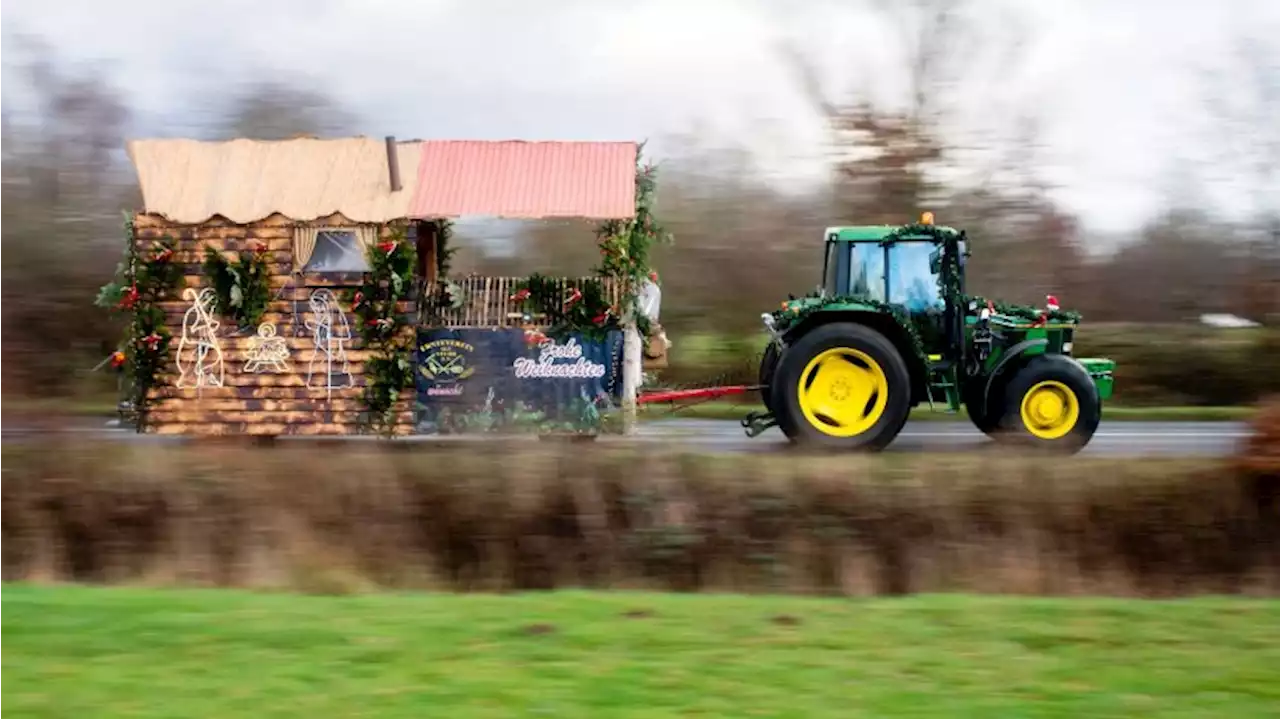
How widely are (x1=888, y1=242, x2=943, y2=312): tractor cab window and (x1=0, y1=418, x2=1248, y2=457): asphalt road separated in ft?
4.98

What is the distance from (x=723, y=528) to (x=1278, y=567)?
4.39 meters

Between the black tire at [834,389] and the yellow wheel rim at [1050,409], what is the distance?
1330 millimetres

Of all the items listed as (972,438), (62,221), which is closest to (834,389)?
(972,438)

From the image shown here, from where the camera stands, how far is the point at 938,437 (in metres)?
14.3

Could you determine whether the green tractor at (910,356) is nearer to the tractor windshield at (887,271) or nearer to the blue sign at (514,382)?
the tractor windshield at (887,271)

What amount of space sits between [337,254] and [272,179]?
1.11 m

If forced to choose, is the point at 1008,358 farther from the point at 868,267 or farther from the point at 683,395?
the point at 683,395

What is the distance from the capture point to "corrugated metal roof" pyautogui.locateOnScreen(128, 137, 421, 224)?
12852 millimetres

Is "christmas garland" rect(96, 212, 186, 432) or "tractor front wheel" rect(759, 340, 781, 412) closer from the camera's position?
"christmas garland" rect(96, 212, 186, 432)

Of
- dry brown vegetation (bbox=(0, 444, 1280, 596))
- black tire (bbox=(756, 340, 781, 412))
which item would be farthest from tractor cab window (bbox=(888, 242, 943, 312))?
dry brown vegetation (bbox=(0, 444, 1280, 596))

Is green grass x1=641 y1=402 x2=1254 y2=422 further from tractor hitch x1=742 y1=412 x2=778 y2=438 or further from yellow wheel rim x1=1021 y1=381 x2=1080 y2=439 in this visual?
yellow wheel rim x1=1021 y1=381 x2=1080 y2=439

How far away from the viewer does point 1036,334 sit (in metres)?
12.8

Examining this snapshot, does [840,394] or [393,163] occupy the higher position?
[393,163]

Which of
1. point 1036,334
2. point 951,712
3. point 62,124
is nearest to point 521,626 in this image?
point 951,712
